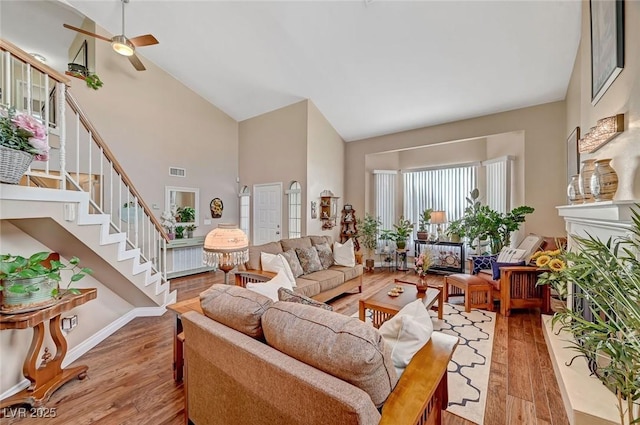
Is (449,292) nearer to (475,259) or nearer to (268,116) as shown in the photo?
(475,259)

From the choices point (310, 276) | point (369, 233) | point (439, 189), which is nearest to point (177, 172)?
point (310, 276)

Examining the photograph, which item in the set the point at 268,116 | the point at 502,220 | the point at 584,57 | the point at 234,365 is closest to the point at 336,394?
the point at 234,365

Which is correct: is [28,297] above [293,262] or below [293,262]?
above

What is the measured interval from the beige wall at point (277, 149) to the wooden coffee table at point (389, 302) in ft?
8.95

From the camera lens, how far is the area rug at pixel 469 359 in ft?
6.30

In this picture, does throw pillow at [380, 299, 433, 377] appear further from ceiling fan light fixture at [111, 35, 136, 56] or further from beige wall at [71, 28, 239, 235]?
beige wall at [71, 28, 239, 235]

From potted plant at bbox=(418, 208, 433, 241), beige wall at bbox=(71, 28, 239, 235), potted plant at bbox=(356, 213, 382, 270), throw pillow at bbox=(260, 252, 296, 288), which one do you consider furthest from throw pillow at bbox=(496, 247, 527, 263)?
beige wall at bbox=(71, 28, 239, 235)

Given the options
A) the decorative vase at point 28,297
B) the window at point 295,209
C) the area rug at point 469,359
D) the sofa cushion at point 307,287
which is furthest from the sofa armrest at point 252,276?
the window at point 295,209

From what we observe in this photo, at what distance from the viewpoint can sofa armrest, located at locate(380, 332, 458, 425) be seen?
102 cm

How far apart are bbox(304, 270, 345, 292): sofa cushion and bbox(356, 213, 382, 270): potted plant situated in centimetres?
230

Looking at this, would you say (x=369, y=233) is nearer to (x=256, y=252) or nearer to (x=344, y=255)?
(x=344, y=255)

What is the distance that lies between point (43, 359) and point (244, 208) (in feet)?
16.5

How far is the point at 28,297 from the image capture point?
1803 mm

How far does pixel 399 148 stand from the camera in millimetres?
5820
